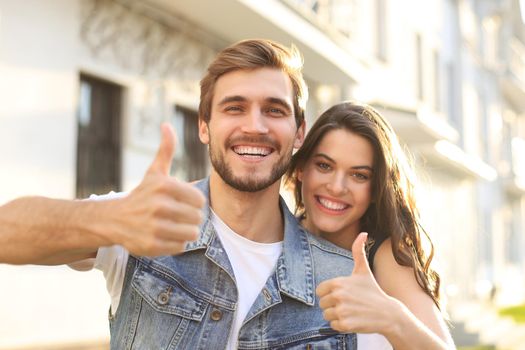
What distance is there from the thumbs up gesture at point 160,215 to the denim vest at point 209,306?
A: 2.32ft

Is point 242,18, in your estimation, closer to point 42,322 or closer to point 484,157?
point 42,322

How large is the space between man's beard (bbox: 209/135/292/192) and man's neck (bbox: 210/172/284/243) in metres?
0.05

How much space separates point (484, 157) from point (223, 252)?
68.9ft

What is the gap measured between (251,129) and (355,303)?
756 millimetres

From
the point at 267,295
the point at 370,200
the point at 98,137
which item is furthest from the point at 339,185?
the point at 98,137

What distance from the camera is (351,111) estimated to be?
3.18m

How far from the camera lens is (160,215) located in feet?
5.68

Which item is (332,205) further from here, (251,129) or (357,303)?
(357,303)

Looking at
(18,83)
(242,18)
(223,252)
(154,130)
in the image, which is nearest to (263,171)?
(223,252)

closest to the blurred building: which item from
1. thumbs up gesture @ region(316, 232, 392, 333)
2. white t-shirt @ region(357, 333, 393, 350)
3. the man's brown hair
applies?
white t-shirt @ region(357, 333, 393, 350)

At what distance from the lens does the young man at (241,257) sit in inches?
97.2

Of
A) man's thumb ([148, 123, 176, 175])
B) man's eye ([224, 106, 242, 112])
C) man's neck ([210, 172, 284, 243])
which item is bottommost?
man's thumb ([148, 123, 176, 175])

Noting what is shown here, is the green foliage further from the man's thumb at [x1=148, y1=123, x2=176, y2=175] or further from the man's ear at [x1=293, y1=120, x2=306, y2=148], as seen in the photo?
the man's thumb at [x1=148, y1=123, x2=176, y2=175]

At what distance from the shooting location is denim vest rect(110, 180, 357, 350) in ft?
8.07
